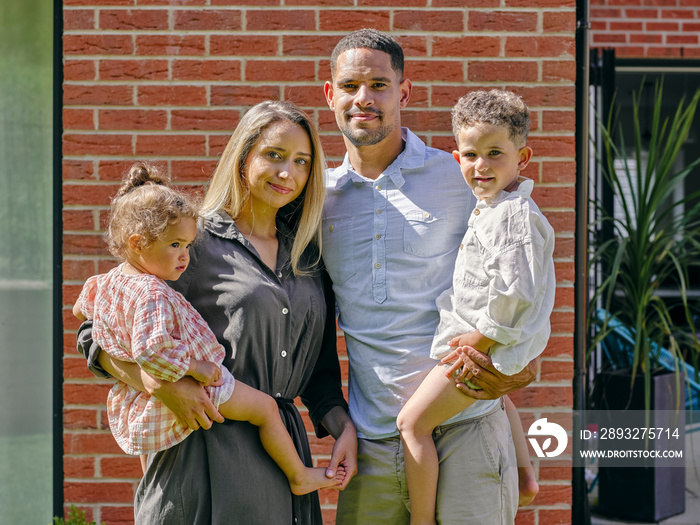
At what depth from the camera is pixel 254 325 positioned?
1973mm

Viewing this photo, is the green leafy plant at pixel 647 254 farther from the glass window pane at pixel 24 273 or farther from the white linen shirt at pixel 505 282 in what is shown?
the glass window pane at pixel 24 273

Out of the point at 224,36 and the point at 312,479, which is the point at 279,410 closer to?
the point at 312,479

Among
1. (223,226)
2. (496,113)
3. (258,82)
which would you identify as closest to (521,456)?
(496,113)

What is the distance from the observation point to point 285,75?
9.68ft

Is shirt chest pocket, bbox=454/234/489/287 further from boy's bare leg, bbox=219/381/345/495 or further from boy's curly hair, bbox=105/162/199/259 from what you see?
boy's curly hair, bbox=105/162/199/259

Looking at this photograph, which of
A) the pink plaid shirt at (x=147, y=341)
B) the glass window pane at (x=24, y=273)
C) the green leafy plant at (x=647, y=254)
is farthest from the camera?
the green leafy plant at (x=647, y=254)

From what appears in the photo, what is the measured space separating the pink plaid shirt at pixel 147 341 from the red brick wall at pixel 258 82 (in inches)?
44.4

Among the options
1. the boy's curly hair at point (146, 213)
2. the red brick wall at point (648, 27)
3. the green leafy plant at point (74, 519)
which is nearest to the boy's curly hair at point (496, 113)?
the boy's curly hair at point (146, 213)

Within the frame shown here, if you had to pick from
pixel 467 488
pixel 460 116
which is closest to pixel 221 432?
pixel 467 488

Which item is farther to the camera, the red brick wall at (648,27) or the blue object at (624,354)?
the red brick wall at (648,27)

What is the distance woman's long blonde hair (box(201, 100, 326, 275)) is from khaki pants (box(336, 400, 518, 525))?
2.10 feet

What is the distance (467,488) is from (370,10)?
1.95m

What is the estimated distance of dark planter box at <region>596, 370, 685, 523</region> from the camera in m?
3.87

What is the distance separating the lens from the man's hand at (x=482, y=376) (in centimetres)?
196
